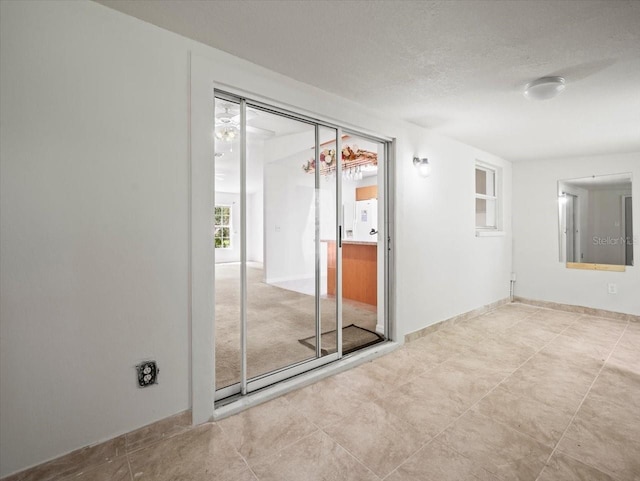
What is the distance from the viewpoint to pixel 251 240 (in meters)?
2.46

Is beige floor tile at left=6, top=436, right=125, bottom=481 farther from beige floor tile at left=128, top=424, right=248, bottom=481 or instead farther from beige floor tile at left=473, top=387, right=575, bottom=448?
beige floor tile at left=473, top=387, right=575, bottom=448

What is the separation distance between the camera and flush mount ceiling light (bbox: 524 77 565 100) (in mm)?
2375

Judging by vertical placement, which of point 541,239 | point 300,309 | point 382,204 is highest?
point 382,204

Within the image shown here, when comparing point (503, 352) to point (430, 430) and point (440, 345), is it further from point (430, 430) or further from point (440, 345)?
point (430, 430)

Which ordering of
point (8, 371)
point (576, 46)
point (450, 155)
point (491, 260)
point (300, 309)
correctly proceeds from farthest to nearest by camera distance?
point (491, 260) < point (450, 155) < point (300, 309) < point (576, 46) < point (8, 371)

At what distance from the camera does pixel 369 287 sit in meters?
4.89

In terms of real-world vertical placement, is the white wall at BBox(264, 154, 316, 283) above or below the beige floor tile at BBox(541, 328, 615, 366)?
above

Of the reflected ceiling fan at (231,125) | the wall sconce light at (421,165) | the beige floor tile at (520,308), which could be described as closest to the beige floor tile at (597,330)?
the beige floor tile at (520,308)

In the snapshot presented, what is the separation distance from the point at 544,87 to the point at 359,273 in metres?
3.31

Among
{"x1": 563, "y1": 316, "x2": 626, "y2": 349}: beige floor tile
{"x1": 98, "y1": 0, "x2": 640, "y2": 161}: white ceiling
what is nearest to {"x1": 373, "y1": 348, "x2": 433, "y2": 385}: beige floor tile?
{"x1": 563, "y1": 316, "x2": 626, "y2": 349}: beige floor tile

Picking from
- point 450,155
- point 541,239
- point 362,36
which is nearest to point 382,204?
point 450,155

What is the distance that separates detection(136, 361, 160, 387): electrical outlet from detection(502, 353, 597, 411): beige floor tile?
2.52 metres

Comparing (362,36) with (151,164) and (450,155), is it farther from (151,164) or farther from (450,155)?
(450,155)

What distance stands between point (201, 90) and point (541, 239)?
5443mm
